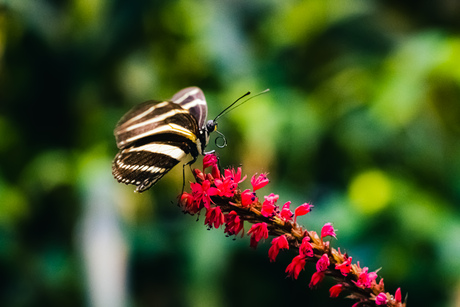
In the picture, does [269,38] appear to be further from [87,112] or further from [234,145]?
[87,112]

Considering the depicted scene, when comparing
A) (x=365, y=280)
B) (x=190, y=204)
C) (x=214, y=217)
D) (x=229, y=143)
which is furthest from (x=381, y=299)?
(x=229, y=143)

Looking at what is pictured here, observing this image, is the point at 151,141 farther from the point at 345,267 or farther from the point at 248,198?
the point at 345,267

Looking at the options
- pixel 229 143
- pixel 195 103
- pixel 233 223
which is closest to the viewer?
pixel 233 223

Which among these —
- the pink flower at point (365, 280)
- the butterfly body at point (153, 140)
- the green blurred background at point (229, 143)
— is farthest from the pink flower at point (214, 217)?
the green blurred background at point (229, 143)

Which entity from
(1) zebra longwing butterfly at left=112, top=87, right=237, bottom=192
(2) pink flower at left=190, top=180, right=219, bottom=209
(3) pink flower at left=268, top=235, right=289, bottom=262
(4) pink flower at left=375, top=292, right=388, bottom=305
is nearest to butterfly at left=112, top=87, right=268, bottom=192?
(1) zebra longwing butterfly at left=112, top=87, right=237, bottom=192

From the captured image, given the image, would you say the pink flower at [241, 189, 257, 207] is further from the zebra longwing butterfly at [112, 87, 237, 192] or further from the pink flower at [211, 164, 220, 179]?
the zebra longwing butterfly at [112, 87, 237, 192]

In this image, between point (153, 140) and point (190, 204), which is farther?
point (153, 140)

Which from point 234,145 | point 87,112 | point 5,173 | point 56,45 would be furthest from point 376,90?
point 5,173

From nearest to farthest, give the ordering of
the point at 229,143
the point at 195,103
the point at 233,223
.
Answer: the point at 233,223 → the point at 195,103 → the point at 229,143
